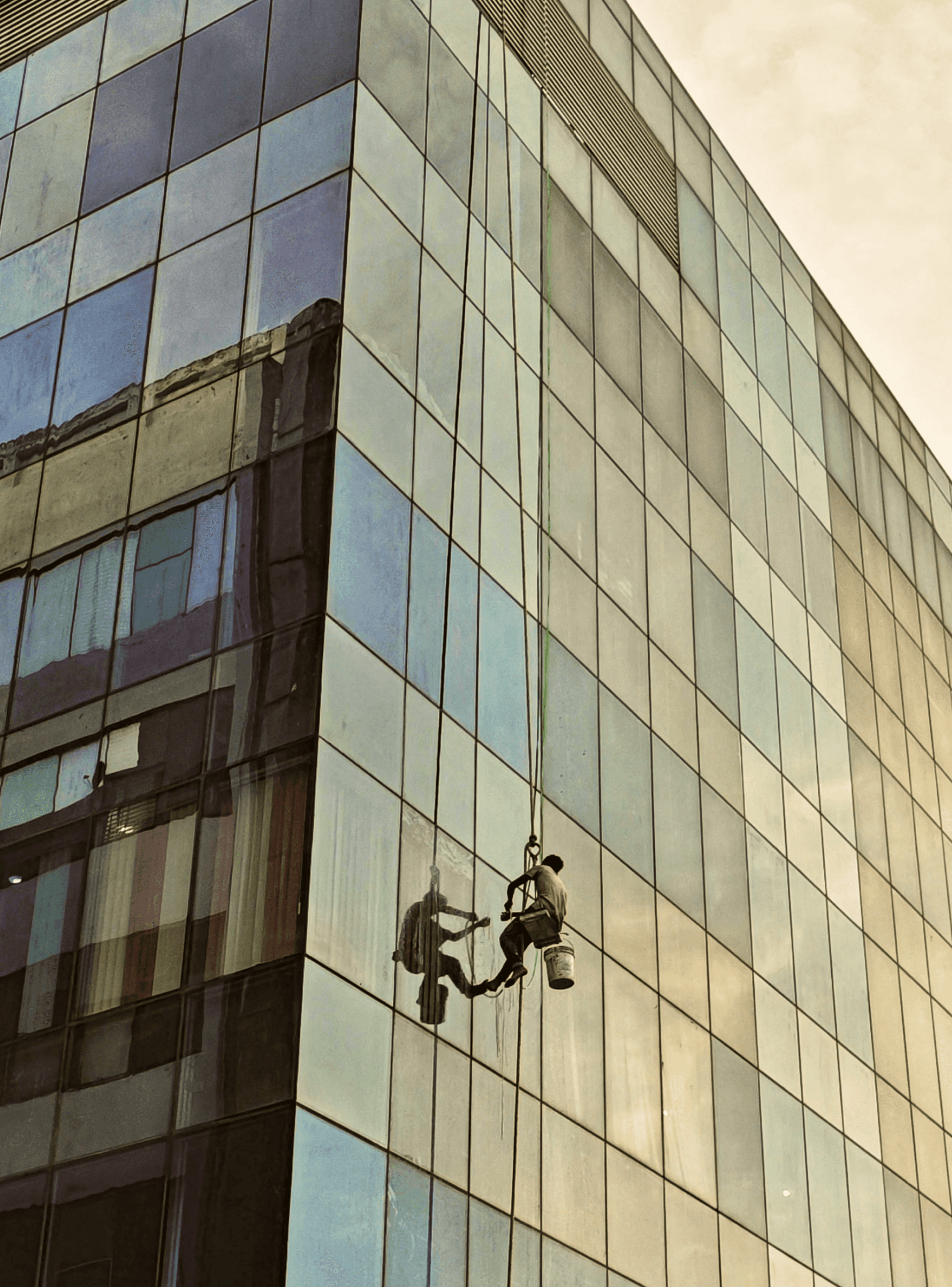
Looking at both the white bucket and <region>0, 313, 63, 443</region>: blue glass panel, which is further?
<region>0, 313, 63, 443</region>: blue glass panel

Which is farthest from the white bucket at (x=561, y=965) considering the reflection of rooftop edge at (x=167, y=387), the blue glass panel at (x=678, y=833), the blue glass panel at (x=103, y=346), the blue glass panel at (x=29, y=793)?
the blue glass panel at (x=103, y=346)

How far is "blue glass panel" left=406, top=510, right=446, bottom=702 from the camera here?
2256 cm

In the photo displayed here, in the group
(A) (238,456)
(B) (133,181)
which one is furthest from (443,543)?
(B) (133,181)

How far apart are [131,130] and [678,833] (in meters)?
14.5

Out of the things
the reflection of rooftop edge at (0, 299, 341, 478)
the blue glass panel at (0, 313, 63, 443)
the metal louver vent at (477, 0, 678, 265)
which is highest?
the metal louver vent at (477, 0, 678, 265)

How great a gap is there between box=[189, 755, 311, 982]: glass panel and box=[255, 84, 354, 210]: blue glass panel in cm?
925

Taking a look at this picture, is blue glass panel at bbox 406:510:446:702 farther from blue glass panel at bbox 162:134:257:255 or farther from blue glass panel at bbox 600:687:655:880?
blue glass panel at bbox 162:134:257:255

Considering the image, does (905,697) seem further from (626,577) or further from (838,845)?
(626,577)

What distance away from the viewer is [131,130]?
89.9ft

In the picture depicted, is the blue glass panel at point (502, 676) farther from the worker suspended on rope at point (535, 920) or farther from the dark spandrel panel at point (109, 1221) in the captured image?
the dark spandrel panel at point (109, 1221)

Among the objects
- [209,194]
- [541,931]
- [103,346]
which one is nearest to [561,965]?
[541,931]

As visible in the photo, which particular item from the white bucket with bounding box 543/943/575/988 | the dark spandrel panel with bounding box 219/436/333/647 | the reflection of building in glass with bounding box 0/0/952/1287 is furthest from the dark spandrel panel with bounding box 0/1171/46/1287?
the dark spandrel panel with bounding box 219/436/333/647

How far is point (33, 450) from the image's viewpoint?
82.6 feet

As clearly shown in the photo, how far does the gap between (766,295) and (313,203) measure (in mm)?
18249
